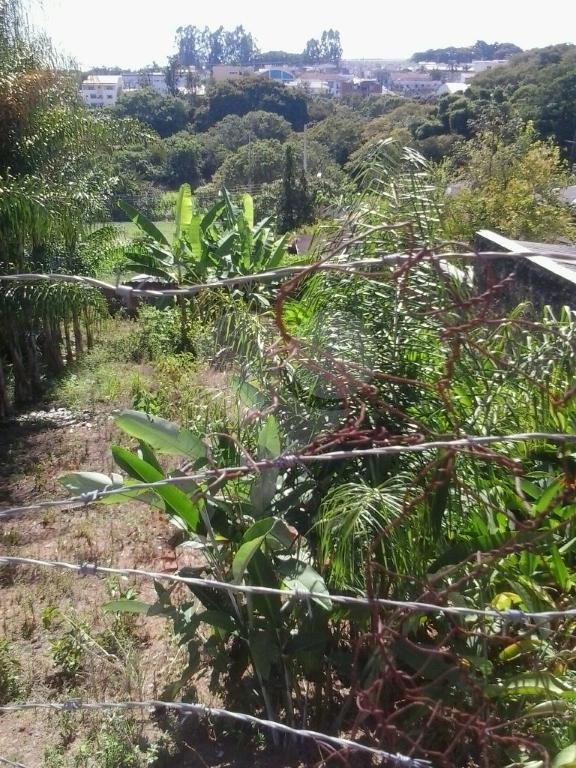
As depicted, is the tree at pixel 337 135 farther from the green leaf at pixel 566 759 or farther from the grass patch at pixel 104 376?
the green leaf at pixel 566 759

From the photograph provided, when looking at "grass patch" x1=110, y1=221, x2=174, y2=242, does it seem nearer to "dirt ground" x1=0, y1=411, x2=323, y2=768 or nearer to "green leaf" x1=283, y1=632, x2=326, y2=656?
"dirt ground" x1=0, y1=411, x2=323, y2=768

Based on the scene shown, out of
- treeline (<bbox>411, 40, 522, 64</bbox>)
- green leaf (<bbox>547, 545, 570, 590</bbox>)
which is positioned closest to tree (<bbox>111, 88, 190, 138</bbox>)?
green leaf (<bbox>547, 545, 570, 590</bbox>)

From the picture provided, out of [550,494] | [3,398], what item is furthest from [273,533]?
[3,398]

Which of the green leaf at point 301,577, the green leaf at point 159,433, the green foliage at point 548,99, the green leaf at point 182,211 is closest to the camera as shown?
the green leaf at point 301,577

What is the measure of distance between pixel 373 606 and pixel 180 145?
3258 cm

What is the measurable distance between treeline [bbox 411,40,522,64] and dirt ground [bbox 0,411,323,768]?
123m

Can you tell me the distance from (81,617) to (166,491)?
1527 mm

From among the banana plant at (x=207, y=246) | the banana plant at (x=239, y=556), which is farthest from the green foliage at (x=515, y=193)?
the banana plant at (x=239, y=556)

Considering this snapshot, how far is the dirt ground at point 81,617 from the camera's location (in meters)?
2.53

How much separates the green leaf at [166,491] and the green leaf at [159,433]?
11 centimetres

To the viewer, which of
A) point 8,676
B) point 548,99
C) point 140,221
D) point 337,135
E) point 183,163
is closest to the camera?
point 8,676

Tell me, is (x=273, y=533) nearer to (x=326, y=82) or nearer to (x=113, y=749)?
(x=113, y=749)

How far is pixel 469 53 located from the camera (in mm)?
134250

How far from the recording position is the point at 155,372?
7.20m
